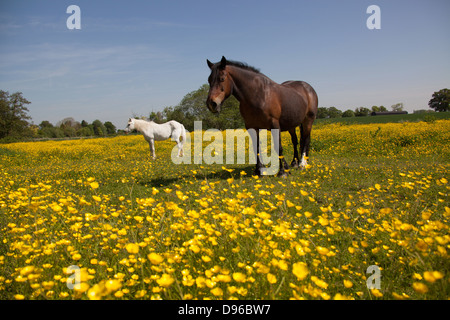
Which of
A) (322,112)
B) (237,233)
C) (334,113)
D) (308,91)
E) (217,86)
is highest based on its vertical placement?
(334,113)

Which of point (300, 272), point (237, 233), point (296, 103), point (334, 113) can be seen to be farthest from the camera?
point (334, 113)

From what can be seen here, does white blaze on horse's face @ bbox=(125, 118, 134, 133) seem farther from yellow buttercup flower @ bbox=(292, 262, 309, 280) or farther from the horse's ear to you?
yellow buttercup flower @ bbox=(292, 262, 309, 280)

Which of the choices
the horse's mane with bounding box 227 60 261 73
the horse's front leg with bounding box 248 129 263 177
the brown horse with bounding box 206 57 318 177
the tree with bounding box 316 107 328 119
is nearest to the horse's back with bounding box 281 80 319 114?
the brown horse with bounding box 206 57 318 177

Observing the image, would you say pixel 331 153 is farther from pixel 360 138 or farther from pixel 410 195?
pixel 410 195

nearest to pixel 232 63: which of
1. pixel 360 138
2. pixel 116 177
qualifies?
pixel 116 177

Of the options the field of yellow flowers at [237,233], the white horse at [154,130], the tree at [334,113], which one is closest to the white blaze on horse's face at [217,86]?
the field of yellow flowers at [237,233]

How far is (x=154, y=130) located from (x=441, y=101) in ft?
295

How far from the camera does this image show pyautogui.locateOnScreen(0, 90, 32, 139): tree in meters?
40.2

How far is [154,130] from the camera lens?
1217 cm

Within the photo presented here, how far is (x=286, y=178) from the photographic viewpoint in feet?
19.2

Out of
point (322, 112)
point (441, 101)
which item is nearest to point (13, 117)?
point (322, 112)

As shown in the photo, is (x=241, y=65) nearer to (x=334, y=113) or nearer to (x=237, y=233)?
(x=237, y=233)

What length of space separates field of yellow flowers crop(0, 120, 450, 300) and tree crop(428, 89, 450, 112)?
80.3 metres
